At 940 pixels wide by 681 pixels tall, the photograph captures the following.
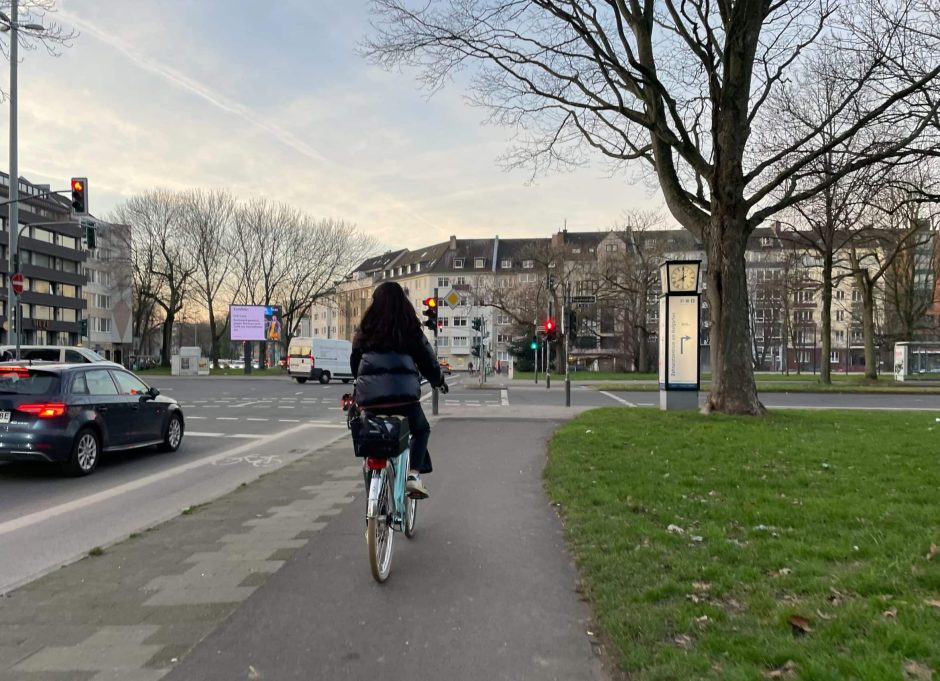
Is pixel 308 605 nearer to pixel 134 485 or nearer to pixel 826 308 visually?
pixel 134 485

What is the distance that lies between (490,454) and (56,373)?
19.3 ft

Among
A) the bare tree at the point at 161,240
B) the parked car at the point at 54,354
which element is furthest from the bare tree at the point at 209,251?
the parked car at the point at 54,354

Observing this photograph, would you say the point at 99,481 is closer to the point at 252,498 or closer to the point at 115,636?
the point at 252,498

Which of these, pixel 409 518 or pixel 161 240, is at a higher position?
pixel 161 240

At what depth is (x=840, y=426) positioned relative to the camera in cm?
1352

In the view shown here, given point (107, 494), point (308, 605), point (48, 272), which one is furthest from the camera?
point (48, 272)

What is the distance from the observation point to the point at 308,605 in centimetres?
392

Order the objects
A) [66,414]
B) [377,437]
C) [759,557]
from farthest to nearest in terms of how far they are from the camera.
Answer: [66,414] < [759,557] < [377,437]

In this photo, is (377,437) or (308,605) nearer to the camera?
(308,605)

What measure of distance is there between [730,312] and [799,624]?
38.8ft

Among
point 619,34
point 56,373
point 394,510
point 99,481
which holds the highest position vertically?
point 619,34

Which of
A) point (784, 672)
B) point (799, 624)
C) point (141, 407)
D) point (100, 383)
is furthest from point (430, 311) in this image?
point (784, 672)

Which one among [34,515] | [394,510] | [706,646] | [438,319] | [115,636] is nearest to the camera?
[706,646]

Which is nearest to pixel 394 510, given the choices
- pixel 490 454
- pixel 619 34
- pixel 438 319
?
pixel 490 454
